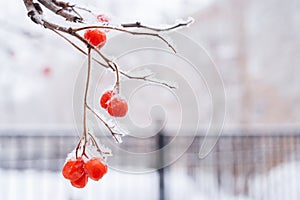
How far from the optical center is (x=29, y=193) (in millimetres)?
2463

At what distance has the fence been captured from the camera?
280 centimetres

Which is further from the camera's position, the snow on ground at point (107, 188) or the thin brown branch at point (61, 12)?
the snow on ground at point (107, 188)

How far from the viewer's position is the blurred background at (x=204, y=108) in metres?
2.41

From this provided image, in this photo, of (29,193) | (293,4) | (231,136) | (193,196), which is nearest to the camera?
(29,193)

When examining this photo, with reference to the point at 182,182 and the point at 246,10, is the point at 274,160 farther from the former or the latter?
the point at 246,10

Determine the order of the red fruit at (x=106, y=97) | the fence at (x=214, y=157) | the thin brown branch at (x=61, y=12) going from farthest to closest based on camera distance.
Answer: the fence at (x=214, y=157)
the red fruit at (x=106, y=97)
the thin brown branch at (x=61, y=12)

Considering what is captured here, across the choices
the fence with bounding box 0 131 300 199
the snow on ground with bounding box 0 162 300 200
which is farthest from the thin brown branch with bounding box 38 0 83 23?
the fence with bounding box 0 131 300 199

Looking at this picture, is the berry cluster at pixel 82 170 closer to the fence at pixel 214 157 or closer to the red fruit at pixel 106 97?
the red fruit at pixel 106 97

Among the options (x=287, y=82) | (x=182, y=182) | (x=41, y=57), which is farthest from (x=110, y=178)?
(x=287, y=82)

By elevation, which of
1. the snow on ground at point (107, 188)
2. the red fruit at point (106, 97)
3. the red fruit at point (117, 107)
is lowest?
the snow on ground at point (107, 188)

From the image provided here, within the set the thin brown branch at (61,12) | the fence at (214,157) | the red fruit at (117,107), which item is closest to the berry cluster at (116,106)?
the red fruit at (117,107)

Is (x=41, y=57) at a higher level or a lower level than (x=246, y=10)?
lower

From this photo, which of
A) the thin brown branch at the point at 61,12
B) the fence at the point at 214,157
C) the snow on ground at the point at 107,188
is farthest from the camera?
Answer: the fence at the point at 214,157

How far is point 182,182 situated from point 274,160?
1.13 metres
